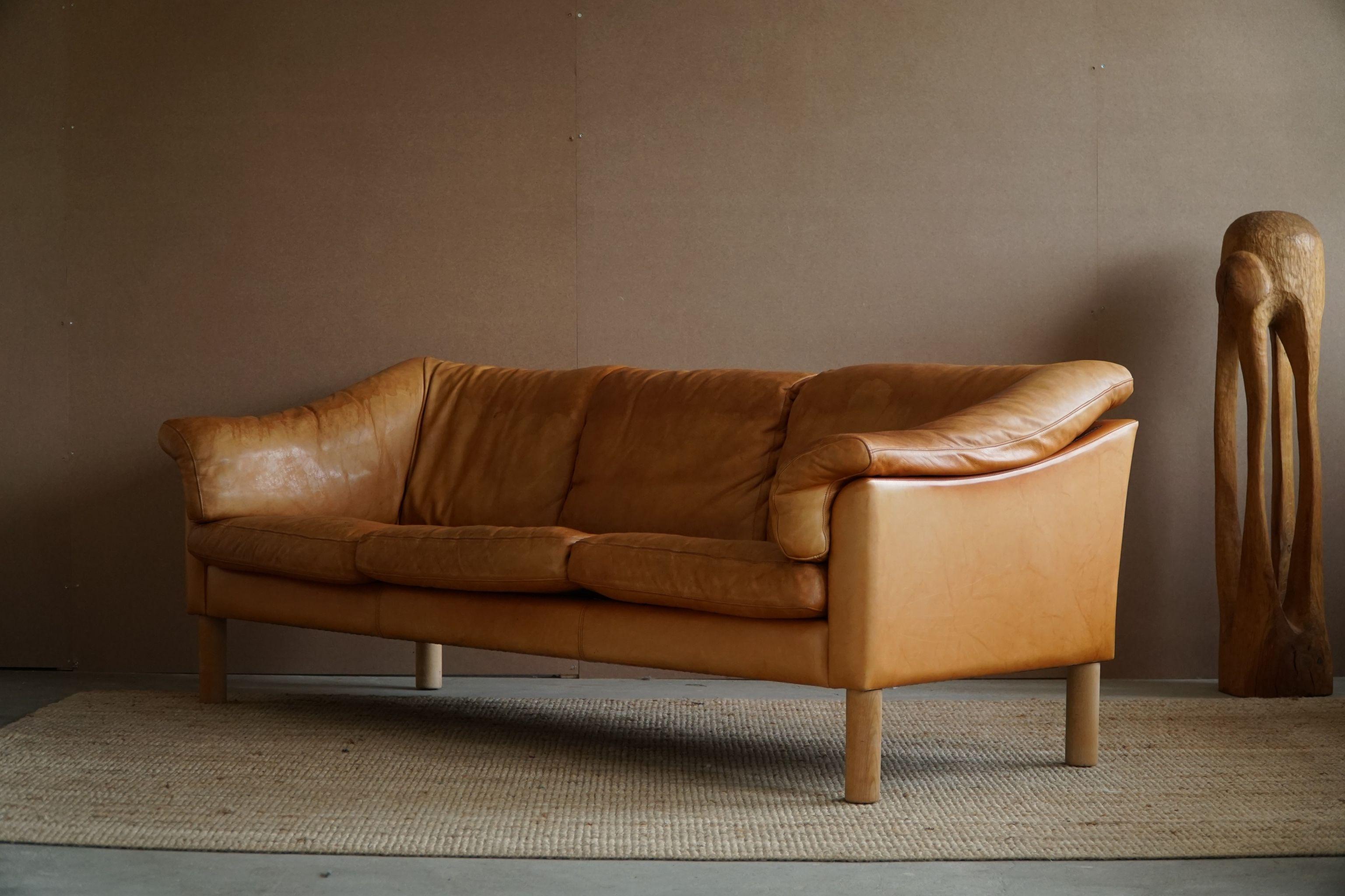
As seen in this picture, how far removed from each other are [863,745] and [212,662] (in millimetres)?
1968

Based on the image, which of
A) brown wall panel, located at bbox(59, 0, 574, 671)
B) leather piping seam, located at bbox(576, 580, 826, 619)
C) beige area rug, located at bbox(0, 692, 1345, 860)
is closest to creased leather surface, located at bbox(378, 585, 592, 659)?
leather piping seam, located at bbox(576, 580, 826, 619)

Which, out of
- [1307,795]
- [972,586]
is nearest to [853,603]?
[972,586]

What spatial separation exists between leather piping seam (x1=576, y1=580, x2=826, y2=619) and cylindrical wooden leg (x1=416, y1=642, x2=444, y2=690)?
4.26 ft

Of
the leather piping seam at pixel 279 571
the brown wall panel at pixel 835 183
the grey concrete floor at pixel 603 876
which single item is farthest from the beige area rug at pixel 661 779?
the brown wall panel at pixel 835 183

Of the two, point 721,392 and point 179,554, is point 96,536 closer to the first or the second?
point 179,554

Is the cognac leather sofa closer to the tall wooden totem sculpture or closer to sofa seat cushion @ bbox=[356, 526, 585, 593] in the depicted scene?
sofa seat cushion @ bbox=[356, 526, 585, 593]

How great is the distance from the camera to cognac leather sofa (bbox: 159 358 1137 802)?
7.99 ft

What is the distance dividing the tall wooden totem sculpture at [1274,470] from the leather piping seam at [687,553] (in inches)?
74.2

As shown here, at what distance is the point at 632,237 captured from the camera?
4.19 meters

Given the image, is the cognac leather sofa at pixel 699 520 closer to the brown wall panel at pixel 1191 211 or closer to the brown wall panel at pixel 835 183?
the brown wall panel at pixel 835 183

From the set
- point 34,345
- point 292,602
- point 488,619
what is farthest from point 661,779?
point 34,345

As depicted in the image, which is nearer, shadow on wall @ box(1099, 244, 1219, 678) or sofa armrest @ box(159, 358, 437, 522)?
sofa armrest @ box(159, 358, 437, 522)

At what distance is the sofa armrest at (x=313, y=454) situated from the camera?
347 centimetres

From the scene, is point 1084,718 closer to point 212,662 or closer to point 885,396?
point 885,396
